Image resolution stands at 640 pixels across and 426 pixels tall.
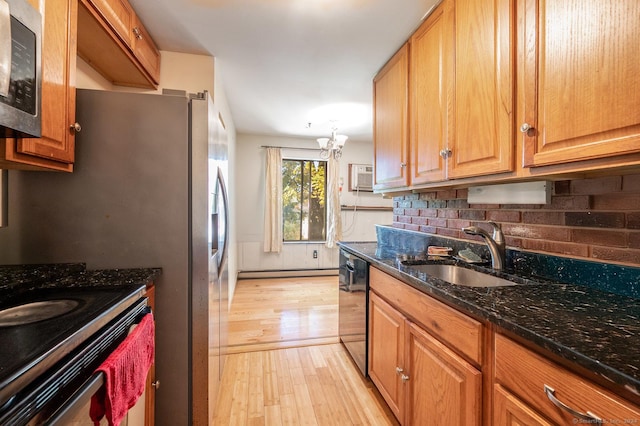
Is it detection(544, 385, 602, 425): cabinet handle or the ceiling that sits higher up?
the ceiling

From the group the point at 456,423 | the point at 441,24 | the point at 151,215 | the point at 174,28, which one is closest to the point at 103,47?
the point at 174,28

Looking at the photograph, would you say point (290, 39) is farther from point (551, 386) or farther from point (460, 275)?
point (551, 386)

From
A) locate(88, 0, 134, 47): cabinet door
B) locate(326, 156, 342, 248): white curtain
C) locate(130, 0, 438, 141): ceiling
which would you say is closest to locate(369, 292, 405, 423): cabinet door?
locate(130, 0, 438, 141): ceiling

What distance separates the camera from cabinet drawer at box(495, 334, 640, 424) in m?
0.55

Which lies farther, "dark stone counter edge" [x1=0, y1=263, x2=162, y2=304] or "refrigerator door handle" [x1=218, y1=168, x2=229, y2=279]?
"refrigerator door handle" [x1=218, y1=168, x2=229, y2=279]

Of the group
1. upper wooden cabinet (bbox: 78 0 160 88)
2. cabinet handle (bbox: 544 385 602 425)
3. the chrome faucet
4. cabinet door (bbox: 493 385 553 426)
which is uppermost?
upper wooden cabinet (bbox: 78 0 160 88)

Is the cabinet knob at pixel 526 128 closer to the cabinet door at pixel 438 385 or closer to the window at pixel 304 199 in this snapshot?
the cabinet door at pixel 438 385

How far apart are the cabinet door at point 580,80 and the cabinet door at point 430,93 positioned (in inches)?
18.4

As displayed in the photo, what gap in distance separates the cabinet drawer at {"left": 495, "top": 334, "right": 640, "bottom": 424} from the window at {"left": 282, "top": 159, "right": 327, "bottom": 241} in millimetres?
4089

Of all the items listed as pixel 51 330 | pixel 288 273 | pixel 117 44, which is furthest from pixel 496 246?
pixel 288 273

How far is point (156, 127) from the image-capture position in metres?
1.36

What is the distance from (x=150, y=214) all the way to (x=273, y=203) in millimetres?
3080

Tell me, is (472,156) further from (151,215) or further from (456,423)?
(151,215)

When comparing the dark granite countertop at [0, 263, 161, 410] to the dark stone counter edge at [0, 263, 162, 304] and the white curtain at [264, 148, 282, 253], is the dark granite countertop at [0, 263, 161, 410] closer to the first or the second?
the dark stone counter edge at [0, 263, 162, 304]
